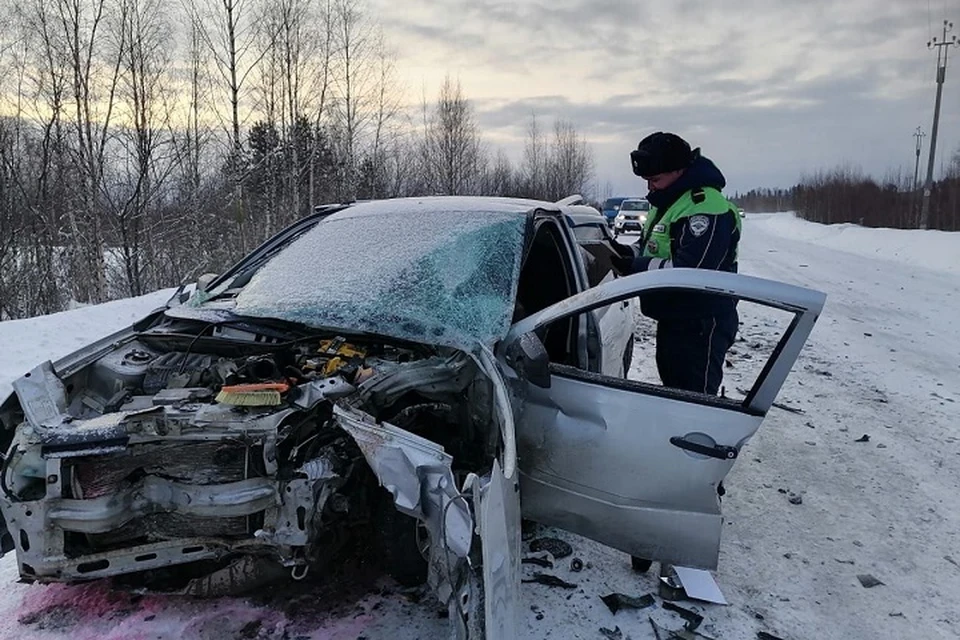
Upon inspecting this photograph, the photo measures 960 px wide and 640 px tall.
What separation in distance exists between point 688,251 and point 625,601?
1693mm

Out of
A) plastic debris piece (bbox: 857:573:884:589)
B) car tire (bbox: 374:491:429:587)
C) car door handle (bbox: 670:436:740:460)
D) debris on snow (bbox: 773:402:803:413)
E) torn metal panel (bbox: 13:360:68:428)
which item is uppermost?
torn metal panel (bbox: 13:360:68:428)

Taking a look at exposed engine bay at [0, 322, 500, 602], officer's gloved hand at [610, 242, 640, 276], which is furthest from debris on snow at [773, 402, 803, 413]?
exposed engine bay at [0, 322, 500, 602]

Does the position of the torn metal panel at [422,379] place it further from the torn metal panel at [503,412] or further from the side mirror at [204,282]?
the side mirror at [204,282]

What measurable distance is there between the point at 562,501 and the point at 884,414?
3.76m

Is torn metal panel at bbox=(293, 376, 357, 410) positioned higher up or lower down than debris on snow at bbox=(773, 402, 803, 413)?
higher up

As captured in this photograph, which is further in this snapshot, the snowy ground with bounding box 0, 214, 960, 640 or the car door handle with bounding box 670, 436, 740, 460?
the snowy ground with bounding box 0, 214, 960, 640

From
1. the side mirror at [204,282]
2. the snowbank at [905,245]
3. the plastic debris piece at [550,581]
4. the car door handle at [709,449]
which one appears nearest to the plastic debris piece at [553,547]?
the plastic debris piece at [550,581]

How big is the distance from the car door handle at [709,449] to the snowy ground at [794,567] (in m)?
0.76

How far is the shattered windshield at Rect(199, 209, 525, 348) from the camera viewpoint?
260 centimetres

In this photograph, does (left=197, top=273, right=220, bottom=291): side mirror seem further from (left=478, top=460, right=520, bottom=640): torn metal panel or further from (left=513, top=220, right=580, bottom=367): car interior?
(left=478, top=460, right=520, bottom=640): torn metal panel

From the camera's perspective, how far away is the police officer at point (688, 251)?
3193 mm

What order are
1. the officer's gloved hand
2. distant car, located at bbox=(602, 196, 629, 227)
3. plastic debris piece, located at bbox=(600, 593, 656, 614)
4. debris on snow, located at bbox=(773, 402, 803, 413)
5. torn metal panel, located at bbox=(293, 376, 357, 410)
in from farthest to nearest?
distant car, located at bbox=(602, 196, 629, 227)
debris on snow, located at bbox=(773, 402, 803, 413)
the officer's gloved hand
plastic debris piece, located at bbox=(600, 593, 656, 614)
torn metal panel, located at bbox=(293, 376, 357, 410)

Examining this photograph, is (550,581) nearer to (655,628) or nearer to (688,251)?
(655,628)

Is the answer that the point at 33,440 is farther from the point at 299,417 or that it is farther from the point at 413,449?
the point at 413,449
